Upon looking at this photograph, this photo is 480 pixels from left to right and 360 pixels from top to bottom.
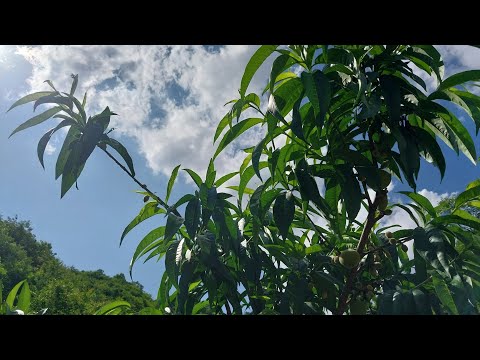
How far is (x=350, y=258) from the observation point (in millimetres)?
830

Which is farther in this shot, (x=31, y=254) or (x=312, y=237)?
(x=31, y=254)

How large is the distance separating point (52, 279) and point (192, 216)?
13.1 metres

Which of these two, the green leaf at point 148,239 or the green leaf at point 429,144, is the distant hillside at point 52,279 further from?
the green leaf at point 429,144

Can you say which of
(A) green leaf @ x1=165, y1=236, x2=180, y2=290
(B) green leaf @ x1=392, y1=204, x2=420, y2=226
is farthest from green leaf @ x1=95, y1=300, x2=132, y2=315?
(B) green leaf @ x1=392, y1=204, x2=420, y2=226

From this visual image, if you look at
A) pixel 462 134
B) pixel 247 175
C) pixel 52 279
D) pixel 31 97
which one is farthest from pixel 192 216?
pixel 52 279

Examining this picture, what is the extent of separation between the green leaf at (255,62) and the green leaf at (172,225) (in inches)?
10.1

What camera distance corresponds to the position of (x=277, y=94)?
2.71 feet

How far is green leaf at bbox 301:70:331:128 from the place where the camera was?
2.37 ft

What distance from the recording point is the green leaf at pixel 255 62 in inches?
30.0

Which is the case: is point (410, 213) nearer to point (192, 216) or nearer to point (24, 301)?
point (192, 216)
